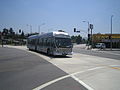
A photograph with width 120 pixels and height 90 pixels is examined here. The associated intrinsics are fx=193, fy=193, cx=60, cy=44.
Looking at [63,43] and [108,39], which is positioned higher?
[108,39]

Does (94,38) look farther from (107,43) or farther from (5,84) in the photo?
(5,84)

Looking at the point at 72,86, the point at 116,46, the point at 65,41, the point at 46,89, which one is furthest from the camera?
the point at 116,46

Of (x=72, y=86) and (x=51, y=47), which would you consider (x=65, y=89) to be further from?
(x=51, y=47)

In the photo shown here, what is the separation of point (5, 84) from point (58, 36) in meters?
15.8

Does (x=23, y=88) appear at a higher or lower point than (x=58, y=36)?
lower

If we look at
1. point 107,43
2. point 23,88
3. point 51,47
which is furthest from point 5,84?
point 107,43

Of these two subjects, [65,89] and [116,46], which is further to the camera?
[116,46]

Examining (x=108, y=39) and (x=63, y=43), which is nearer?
(x=63, y=43)

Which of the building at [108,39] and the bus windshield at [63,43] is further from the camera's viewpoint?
the building at [108,39]

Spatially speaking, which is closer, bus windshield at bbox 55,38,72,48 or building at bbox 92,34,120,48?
bus windshield at bbox 55,38,72,48

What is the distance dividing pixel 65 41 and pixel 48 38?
297cm

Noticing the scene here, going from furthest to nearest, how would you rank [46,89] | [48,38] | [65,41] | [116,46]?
[116,46]
[48,38]
[65,41]
[46,89]

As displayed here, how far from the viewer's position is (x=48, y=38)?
25453 millimetres

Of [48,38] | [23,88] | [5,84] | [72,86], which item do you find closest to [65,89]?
[72,86]
